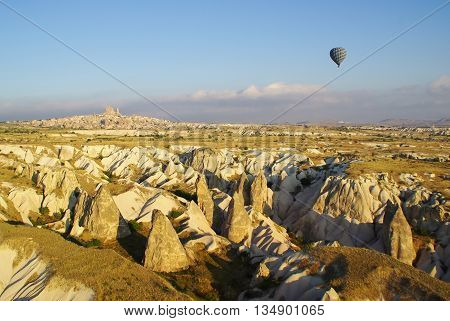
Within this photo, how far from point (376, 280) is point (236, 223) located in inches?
573

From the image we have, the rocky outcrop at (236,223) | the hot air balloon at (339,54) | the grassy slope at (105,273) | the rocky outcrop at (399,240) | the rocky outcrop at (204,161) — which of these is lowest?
the rocky outcrop at (399,240)

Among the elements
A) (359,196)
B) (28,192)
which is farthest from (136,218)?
(359,196)

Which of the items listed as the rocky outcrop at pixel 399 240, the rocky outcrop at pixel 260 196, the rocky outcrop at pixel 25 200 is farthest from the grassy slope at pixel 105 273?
the rocky outcrop at pixel 260 196

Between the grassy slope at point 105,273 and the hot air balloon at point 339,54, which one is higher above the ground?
the hot air balloon at point 339,54

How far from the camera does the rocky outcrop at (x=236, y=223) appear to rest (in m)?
30.1

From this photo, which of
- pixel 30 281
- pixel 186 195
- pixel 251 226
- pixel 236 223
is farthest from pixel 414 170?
pixel 30 281

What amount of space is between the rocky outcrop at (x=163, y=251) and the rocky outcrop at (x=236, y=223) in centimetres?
828

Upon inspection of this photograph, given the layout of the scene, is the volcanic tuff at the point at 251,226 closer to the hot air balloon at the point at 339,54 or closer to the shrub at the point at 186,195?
the shrub at the point at 186,195

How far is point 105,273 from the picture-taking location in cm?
1720

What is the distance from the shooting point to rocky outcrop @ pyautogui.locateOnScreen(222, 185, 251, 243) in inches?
1185

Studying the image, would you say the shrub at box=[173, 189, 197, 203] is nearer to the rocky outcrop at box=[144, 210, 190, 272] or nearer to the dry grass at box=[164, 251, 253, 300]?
the dry grass at box=[164, 251, 253, 300]

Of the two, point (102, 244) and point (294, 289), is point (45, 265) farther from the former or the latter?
point (294, 289)

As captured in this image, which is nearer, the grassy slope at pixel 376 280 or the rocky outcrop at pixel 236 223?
the grassy slope at pixel 376 280
